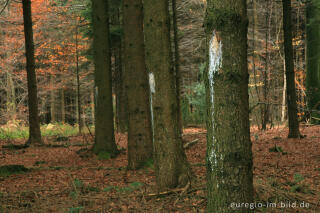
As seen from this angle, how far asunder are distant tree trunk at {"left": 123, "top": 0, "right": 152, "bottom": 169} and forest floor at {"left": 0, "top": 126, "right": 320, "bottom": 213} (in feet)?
1.38

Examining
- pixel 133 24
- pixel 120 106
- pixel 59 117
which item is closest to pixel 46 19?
pixel 120 106

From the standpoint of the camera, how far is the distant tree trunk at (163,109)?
427cm

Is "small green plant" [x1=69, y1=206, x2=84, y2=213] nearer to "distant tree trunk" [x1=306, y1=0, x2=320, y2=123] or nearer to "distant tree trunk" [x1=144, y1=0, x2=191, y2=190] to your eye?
"distant tree trunk" [x1=144, y1=0, x2=191, y2=190]

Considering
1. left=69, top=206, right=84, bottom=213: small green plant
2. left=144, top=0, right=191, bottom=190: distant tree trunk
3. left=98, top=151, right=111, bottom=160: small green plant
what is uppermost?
left=144, top=0, right=191, bottom=190: distant tree trunk

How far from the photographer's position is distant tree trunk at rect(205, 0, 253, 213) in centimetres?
226

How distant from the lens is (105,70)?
27.5ft

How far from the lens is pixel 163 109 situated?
4258 mm

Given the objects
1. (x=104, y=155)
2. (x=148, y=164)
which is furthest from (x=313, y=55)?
(x=104, y=155)

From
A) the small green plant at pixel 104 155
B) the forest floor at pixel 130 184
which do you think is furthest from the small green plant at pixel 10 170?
the small green plant at pixel 104 155

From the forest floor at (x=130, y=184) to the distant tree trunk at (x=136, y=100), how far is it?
42cm

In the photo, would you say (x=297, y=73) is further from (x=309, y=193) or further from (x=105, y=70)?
(x=309, y=193)

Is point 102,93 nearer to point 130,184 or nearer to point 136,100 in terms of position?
point 136,100

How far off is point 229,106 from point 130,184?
10.5 ft

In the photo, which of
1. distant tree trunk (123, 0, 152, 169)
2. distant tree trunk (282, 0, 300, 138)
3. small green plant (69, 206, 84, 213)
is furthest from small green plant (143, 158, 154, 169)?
distant tree trunk (282, 0, 300, 138)
